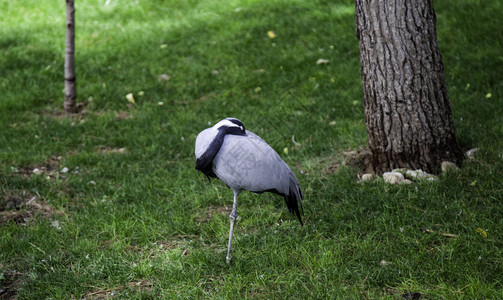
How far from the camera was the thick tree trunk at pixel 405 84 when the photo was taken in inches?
179

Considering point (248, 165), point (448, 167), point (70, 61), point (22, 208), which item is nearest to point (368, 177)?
point (448, 167)

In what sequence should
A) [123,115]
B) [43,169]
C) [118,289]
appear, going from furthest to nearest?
[123,115] → [43,169] → [118,289]

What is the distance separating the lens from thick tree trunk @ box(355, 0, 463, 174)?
4.54 metres

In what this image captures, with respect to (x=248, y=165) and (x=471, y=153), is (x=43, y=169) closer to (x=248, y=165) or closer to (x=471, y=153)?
(x=248, y=165)

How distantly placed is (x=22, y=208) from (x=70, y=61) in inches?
113

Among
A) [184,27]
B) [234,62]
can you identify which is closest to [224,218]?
[234,62]

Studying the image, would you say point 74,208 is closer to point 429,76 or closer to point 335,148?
point 335,148

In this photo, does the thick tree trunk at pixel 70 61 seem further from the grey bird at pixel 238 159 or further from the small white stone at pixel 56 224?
the grey bird at pixel 238 159

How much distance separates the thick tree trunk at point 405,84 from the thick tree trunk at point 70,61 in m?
4.12

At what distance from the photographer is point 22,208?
4.71 meters

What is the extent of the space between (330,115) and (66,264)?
12.3 feet

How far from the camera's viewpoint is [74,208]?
4.71m

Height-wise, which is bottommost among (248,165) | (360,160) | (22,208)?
(22,208)

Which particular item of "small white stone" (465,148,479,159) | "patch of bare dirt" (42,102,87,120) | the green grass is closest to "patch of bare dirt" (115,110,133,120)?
the green grass
